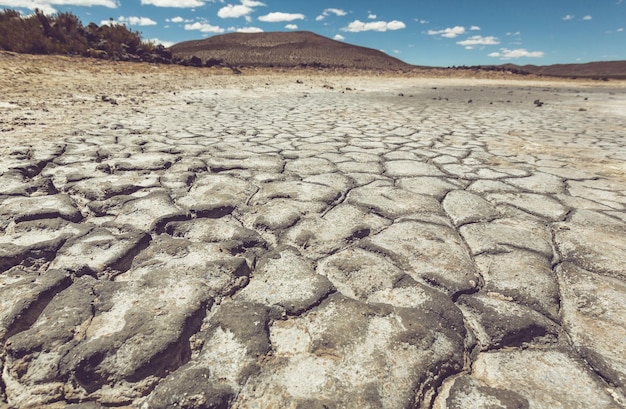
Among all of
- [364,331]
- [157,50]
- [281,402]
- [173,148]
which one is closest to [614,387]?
[364,331]

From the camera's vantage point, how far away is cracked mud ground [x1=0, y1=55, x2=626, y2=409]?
0.73 metres

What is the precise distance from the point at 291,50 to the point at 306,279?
895 inches

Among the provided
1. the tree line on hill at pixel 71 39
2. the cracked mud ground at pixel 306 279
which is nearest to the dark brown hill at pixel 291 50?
the tree line on hill at pixel 71 39

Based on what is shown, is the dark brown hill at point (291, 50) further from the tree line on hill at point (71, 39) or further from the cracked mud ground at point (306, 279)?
the cracked mud ground at point (306, 279)

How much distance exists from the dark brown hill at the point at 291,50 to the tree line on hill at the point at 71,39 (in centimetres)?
725

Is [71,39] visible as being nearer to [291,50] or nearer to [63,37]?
[63,37]

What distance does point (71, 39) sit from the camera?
899 centimetres

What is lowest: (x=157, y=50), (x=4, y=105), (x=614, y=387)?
(x=614, y=387)

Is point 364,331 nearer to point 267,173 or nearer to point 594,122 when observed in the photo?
point 267,173

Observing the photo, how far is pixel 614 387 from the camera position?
0.73 metres

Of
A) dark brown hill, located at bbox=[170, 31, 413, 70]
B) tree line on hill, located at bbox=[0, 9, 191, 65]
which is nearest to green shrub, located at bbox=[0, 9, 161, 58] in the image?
tree line on hill, located at bbox=[0, 9, 191, 65]

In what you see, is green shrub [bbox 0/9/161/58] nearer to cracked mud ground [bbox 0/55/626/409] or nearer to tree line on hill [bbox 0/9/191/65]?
tree line on hill [bbox 0/9/191/65]

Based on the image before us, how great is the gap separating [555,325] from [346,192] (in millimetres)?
986

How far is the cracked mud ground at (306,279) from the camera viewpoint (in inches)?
28.8
